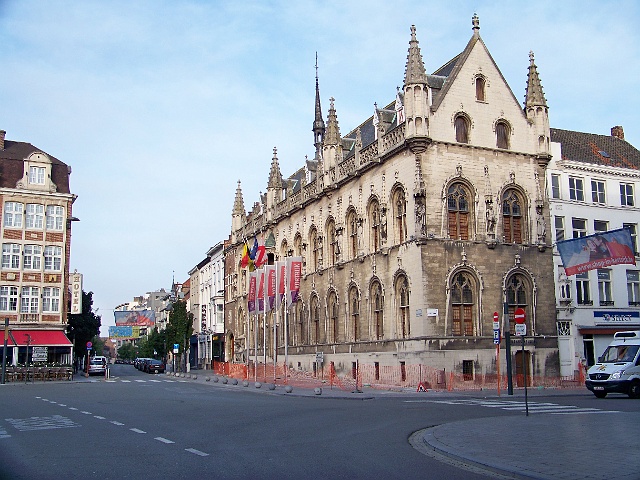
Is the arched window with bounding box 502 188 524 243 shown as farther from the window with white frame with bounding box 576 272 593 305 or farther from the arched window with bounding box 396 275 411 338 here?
the arched window with bounding box 396 275 411 338

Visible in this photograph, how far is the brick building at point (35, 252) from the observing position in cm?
5456

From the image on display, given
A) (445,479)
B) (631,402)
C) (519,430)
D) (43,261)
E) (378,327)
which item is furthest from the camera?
(43,261)

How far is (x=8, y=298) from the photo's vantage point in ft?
179

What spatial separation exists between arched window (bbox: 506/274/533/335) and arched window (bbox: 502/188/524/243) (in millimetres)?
2157

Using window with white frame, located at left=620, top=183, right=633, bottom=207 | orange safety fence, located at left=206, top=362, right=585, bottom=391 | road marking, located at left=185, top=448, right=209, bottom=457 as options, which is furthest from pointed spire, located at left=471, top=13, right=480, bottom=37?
road marking, located at left=185, top=448, right=209, bottom=457

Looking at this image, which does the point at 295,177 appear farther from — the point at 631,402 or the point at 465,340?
the point at 631,402

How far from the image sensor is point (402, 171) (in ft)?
121

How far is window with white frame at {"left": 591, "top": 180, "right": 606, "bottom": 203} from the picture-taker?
42.2m

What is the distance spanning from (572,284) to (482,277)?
708 centimetres

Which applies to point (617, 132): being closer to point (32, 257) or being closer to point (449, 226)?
point (449, 226)

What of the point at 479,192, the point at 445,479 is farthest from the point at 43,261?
the point at 445,479

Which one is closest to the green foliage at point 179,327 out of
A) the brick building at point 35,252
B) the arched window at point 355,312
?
the brick building at point 35,252

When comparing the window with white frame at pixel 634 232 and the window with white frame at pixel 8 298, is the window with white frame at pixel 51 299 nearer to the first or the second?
the window with white frame at pixel 8 298

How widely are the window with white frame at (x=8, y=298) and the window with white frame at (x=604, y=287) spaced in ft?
141
